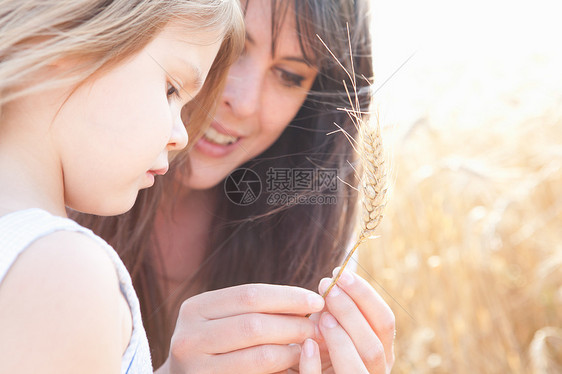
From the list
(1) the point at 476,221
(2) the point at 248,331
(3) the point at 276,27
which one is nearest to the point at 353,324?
(2) the point at 248,331

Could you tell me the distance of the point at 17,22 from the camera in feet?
2.01

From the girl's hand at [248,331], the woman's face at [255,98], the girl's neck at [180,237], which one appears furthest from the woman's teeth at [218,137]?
the girl's hand at [248,331]

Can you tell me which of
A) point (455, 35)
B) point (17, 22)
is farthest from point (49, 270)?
point (455, 35)

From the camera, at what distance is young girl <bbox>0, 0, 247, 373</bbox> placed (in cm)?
50

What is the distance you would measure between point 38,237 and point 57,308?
7cm

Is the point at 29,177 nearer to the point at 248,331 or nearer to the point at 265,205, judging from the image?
the point at 248,331

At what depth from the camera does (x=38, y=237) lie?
0.52 metres

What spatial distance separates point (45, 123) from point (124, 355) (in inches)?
9.9

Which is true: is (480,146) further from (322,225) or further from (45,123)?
(45,123)

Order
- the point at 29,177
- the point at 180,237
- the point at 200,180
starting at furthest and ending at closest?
the point at 180,237, the point at 200,180, the point at 29,177

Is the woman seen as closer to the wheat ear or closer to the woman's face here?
the woman's face

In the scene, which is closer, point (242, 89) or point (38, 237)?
point (38, 237)

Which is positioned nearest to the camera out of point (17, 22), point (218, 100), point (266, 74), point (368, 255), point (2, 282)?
point (2, 282)

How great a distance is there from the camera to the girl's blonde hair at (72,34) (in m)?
0.60
